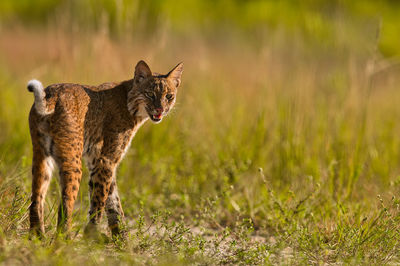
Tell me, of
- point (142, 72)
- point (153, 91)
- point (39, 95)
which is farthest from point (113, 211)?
point (39, 95)

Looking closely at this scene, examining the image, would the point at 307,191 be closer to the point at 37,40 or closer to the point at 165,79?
the point at 165,79

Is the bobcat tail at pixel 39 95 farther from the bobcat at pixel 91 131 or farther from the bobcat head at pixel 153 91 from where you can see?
the bobcat head at pixel 153 91

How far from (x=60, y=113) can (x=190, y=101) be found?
3390 mm

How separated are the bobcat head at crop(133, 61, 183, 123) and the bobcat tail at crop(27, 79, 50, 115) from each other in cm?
96

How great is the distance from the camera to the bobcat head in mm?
4434

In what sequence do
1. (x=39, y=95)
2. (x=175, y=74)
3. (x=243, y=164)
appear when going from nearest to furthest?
(x=39, y=95), (x=175, y=74), (x=243, y=164)

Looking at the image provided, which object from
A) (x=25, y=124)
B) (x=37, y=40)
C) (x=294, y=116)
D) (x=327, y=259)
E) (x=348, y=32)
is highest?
(x=37, y=40)

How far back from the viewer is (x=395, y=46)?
68.7 feet

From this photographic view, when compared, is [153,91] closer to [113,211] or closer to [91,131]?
[91,131]

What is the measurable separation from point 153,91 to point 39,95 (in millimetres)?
1071

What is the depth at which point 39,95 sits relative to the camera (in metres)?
3.67

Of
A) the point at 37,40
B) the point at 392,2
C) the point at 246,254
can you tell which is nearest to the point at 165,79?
the point at 246,254

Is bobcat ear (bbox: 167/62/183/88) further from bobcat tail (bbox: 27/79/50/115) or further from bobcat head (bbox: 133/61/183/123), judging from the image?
bobcat tail (bbox: 27/79/50/115)

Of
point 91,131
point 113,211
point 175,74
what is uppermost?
point 175,74
